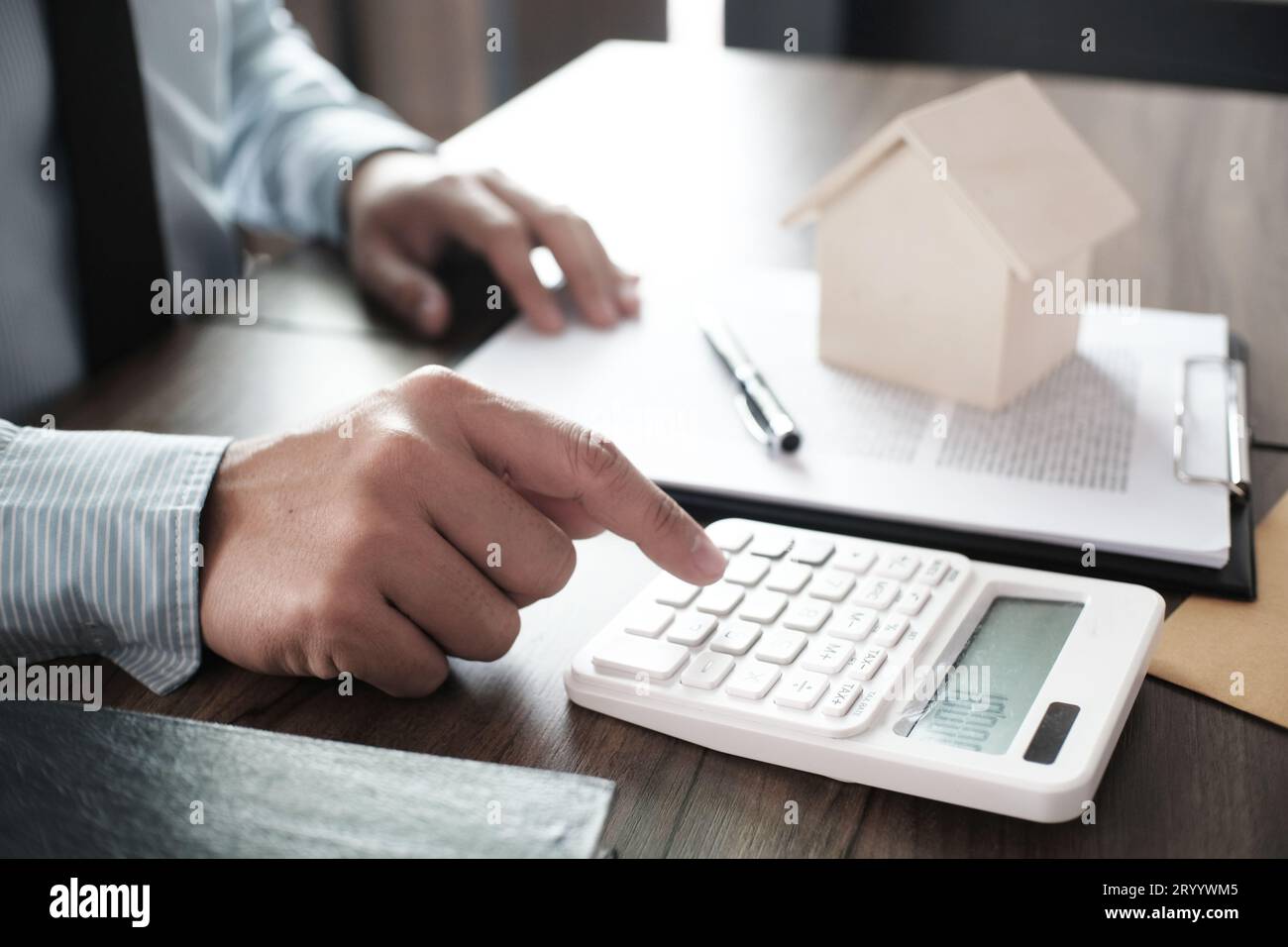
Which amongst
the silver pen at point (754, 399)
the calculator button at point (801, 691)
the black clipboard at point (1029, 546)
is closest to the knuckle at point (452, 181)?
the silver pen at point (754, 399)

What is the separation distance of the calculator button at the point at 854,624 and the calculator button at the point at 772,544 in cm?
6

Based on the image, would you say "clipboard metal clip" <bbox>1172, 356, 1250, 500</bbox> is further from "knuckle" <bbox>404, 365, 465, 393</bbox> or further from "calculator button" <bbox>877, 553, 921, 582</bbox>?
"knuckle" <bbox>404, 365, 465, 393</bbox>

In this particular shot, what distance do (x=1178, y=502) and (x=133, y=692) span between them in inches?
21.7

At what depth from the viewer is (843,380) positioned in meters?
0.88

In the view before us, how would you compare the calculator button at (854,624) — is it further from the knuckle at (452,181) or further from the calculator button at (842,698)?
the knuckle at (452,181)

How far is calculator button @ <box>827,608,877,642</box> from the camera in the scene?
57 cm

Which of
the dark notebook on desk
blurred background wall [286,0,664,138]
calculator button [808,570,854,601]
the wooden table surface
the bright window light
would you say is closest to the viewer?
the dark notebook on desk

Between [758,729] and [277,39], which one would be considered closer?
[758,729]

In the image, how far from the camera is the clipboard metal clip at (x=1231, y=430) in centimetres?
72

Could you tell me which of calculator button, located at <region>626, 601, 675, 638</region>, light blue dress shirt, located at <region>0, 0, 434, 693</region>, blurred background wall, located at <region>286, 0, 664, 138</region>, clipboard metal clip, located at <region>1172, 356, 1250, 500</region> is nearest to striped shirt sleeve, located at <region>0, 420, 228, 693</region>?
light blue dress shirt, located at <region>0, 0, 434, 693</region>

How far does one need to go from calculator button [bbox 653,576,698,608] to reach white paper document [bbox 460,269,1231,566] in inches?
4.9

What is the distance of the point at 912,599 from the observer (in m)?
0.59

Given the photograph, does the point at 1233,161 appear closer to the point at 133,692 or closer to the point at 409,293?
the point at 409,293
